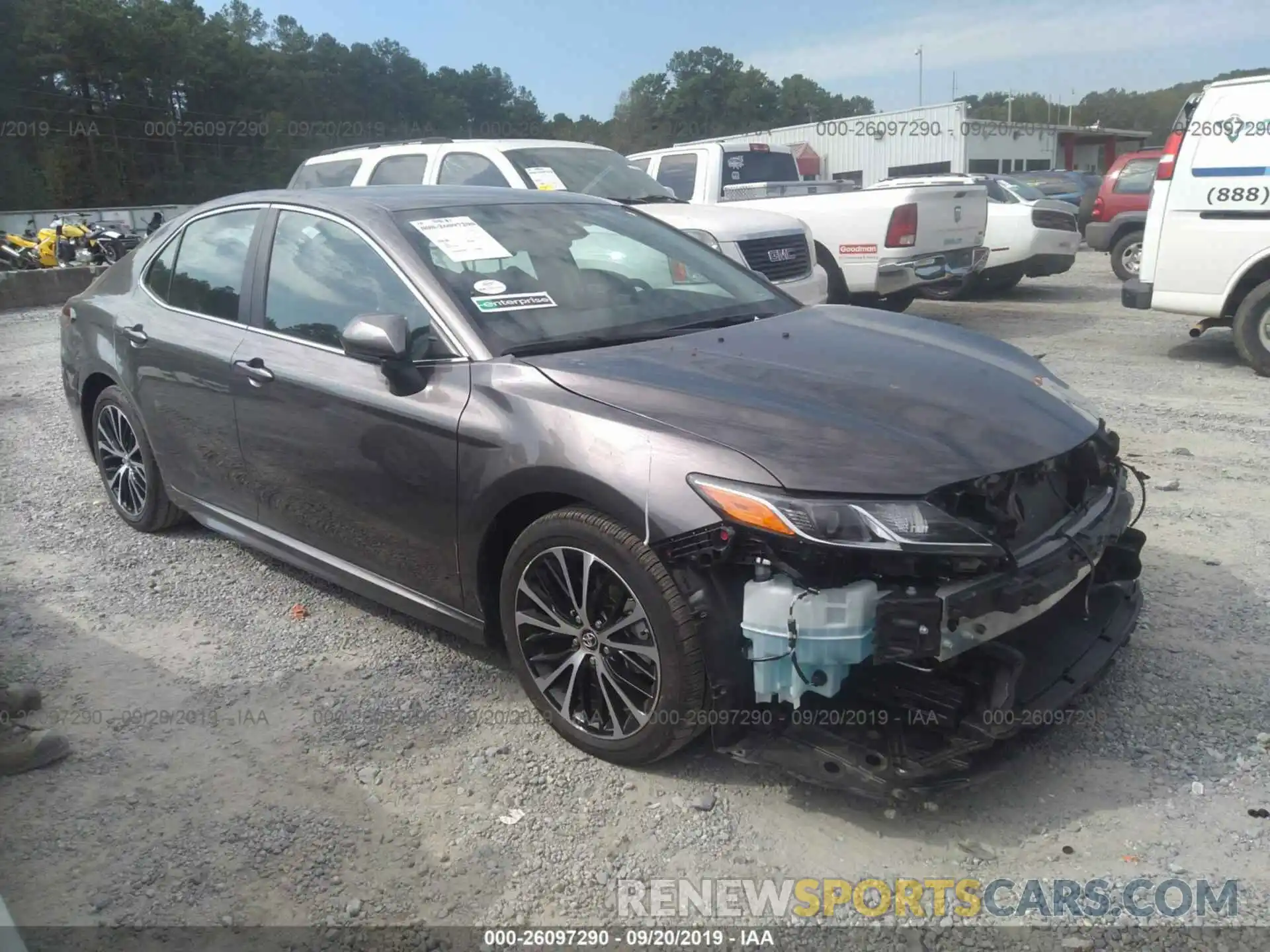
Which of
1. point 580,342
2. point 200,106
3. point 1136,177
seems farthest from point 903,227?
point 200,106

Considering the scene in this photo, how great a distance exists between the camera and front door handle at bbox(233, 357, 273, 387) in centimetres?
389

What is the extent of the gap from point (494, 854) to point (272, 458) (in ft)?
6.28

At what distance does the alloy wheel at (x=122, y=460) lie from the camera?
5.08m

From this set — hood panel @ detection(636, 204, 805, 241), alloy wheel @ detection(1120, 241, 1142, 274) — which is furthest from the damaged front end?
alloy wheel @ detection(1120, 241, 1142, 274)

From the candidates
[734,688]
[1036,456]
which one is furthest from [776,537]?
[1036,456]

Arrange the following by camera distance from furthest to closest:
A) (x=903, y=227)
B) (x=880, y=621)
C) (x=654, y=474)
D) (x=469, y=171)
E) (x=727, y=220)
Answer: (x=903, y=227), (x=469, y=171), (x=727, y=220), (x=654, y=474), (x=880, y=621)

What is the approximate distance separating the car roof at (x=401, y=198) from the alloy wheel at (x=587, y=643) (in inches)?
63.1

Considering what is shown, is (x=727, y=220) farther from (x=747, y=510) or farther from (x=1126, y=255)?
(x=1126, y=255)

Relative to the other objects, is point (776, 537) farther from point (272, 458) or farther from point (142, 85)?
point (142, 85)

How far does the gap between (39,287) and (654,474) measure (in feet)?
59.4

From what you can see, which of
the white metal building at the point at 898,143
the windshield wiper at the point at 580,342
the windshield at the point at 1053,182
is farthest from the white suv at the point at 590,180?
the white metal building at the point at 898,143

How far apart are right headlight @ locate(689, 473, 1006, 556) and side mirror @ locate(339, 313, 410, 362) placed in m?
1.24

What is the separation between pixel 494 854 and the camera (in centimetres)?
276

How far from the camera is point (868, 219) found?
10.0 meters
